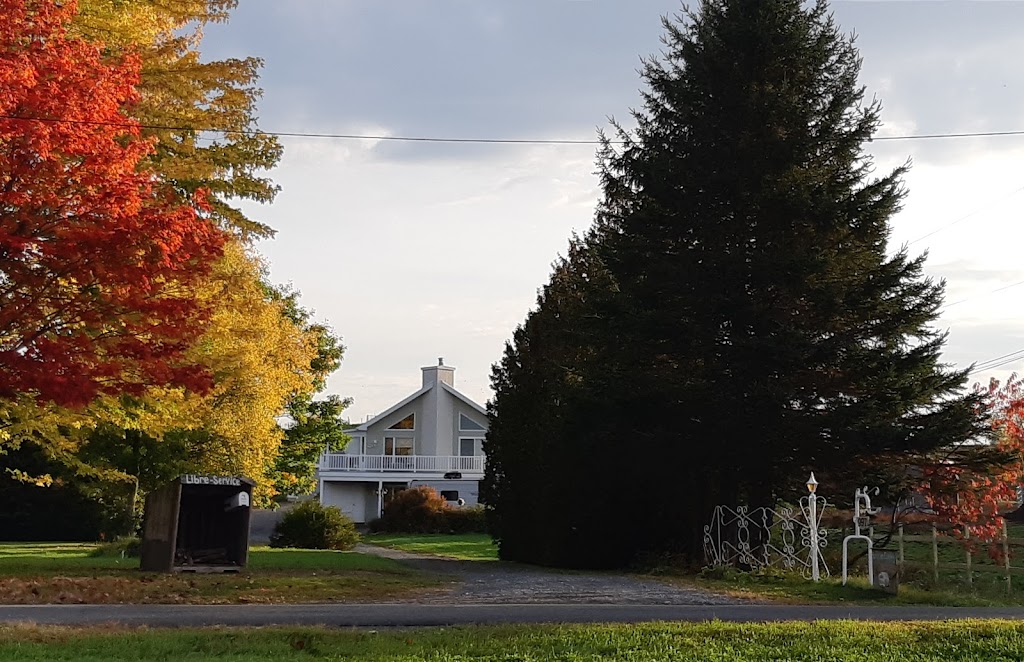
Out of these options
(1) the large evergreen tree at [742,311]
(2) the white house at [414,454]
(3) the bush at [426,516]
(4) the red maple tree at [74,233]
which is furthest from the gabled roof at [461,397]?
(4) the red maple tree at [74,233]

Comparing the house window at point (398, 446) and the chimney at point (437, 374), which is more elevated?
the chimney at point (437, 374)

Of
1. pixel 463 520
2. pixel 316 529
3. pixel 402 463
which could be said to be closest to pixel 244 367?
pixel 316 529

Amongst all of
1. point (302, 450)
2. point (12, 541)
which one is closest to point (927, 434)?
point (302, 450)

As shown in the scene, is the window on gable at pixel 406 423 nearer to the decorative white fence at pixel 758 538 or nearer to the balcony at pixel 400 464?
the balcony at pixel 400 464

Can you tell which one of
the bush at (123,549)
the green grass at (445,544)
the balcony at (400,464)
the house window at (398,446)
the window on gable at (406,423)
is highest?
the window on gable at (406,423)

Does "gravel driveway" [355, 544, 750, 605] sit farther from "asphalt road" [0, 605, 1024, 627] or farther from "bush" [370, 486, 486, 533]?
"bush" [370, 486, 486, 533]

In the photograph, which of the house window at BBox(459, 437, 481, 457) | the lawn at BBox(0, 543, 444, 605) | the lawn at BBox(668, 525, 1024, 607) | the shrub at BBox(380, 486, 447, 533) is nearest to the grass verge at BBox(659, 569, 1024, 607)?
the lawn at BBox(668, 525, 1024, 607)

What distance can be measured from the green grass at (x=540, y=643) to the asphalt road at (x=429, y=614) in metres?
1.02

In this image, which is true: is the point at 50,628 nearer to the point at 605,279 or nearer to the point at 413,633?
the point at 413,633

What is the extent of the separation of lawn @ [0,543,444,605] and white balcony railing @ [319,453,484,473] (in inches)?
1295

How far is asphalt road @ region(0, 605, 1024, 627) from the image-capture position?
10.9 meters

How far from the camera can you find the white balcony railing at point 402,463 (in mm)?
52969

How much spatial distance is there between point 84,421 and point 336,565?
5.88 m

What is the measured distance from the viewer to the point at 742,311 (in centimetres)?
1948
